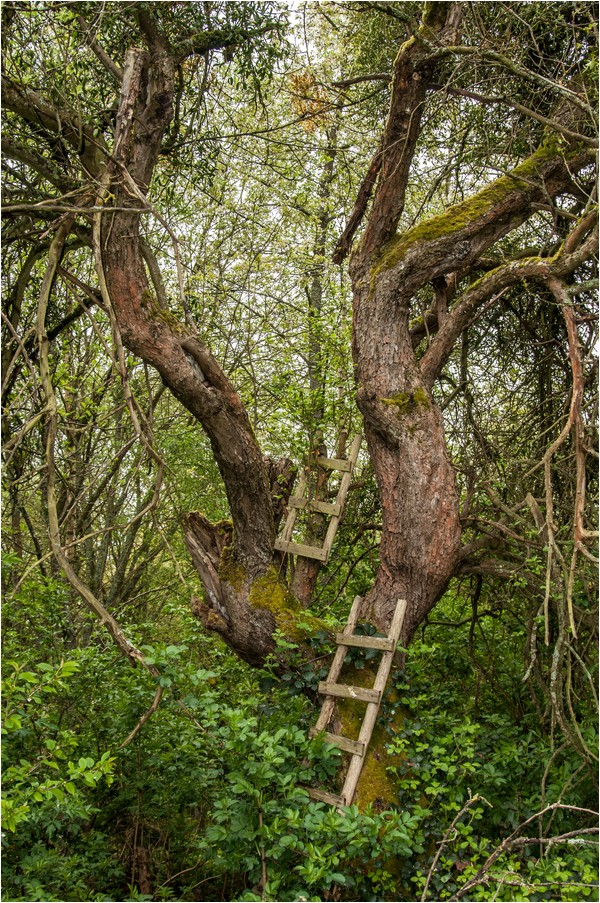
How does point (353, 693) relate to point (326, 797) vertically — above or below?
above

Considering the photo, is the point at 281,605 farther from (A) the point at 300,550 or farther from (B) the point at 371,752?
(B) the point at 371,752

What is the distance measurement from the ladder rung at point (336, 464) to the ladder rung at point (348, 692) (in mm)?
1598

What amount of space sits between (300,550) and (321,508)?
37 cm

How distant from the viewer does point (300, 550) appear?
5.00 metres

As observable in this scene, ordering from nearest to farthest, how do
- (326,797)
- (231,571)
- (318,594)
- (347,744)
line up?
1. (326,797)
2. (347,744)
3. (231,571)
4. (318,594)

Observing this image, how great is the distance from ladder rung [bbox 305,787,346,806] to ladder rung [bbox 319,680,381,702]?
1.68 ft

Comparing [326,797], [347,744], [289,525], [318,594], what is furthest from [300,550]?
[326,797]

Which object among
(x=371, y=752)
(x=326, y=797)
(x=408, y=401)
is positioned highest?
(x=408, y=401)

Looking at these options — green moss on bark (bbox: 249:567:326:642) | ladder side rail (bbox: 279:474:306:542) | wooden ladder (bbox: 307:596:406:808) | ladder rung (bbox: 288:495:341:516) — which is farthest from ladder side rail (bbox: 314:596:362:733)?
ladder rung (bbox: 288:495:341:516)

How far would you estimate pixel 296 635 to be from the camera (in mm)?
4539

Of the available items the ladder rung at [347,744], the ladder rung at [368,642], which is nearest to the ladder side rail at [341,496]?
the ladder rung at [368,642]

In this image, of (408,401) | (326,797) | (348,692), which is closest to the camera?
(326,797)

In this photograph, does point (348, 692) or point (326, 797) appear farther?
point (348, 692)

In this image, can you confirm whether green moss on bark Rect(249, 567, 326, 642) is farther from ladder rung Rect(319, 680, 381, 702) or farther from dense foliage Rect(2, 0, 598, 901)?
ladder rung Rect(319, 680, 381, 702)
